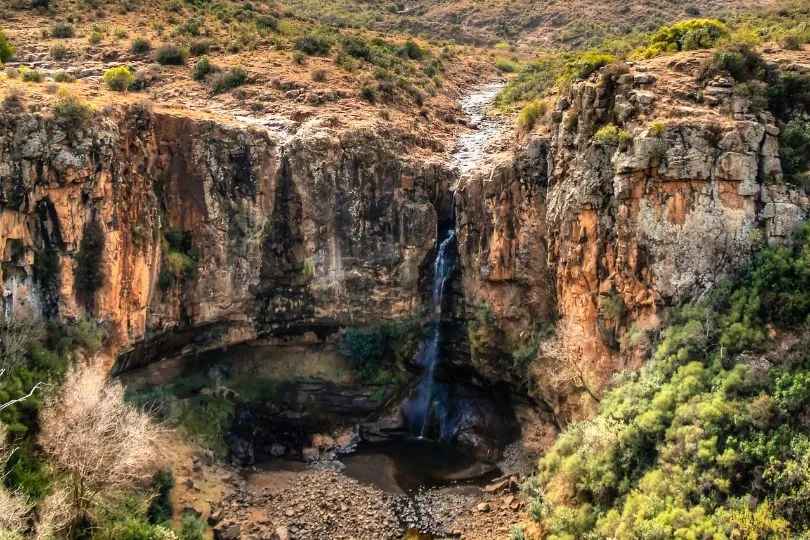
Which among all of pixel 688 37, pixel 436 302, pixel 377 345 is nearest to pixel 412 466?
pixel 377 345

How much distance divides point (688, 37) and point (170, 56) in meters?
27.0

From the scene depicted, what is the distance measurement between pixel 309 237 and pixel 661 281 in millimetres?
14948

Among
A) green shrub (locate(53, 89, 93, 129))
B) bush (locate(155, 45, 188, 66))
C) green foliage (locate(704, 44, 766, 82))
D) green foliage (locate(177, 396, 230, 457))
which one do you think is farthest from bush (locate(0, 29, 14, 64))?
green foliage (locate(704, 44, 766, 82))

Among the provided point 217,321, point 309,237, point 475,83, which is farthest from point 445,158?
point 475,83

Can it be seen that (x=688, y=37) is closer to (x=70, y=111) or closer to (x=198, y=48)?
(x=70, y=111)

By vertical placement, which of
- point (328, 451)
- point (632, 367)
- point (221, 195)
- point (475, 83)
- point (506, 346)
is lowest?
point (328, 451)

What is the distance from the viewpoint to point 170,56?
1342 inches

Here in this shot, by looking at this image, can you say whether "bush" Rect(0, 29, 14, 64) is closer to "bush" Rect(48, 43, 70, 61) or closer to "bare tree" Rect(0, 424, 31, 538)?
"bush" Rect(48, 43, 70, 61)

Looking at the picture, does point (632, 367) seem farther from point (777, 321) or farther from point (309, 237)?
point (309, 237)

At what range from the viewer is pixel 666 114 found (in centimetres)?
1998

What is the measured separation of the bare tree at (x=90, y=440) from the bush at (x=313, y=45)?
25.4 meters

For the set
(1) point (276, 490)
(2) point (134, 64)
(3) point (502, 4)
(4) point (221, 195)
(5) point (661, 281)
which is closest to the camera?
(5) point (661, 281)

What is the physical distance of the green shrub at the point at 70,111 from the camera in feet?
70.0

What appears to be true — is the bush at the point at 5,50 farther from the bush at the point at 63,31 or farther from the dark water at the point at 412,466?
the dark water at the point at 412,466
